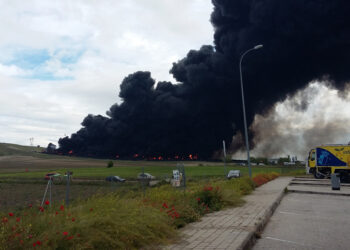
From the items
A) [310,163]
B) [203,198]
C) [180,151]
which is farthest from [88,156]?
[203,198]

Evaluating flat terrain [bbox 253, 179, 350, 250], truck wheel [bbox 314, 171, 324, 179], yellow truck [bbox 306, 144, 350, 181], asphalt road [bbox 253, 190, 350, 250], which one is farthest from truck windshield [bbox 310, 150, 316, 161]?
asphalt road [bbox 253, 190, 350, 250]

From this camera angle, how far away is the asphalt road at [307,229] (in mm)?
5551

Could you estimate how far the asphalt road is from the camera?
555 cm

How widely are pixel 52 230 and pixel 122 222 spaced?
1102 millimetres

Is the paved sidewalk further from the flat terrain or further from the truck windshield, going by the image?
the truck windshield

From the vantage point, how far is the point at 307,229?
6945 mm

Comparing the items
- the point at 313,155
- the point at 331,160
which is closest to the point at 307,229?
the point at 331,160

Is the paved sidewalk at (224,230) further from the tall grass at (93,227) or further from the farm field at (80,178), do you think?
the farm field at (80,178)

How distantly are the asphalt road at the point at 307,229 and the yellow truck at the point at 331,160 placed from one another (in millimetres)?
16781

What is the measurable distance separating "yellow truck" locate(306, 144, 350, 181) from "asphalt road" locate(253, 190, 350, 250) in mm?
16781

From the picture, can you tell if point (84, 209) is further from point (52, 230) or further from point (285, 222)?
point (285, 222)

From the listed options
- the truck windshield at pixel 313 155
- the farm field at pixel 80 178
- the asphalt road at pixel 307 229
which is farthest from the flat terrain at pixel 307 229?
the truck windshield at pixel 313 155

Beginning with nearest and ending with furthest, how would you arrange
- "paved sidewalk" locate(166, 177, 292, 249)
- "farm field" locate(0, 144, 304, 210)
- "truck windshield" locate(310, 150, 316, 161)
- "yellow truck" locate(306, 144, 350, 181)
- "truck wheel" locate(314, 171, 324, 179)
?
"paved sidewalk" locate(166, 177, 292, 249) < "farm field" locate(0, 144, 304, 210) < "yellow truck" locate(306, 144, 350, 181) < "truck wheel" locate(314, 171, 324, 179) < "truck windshield" locate(310, 150, 316, 161)

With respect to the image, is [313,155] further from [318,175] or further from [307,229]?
[307,229]
